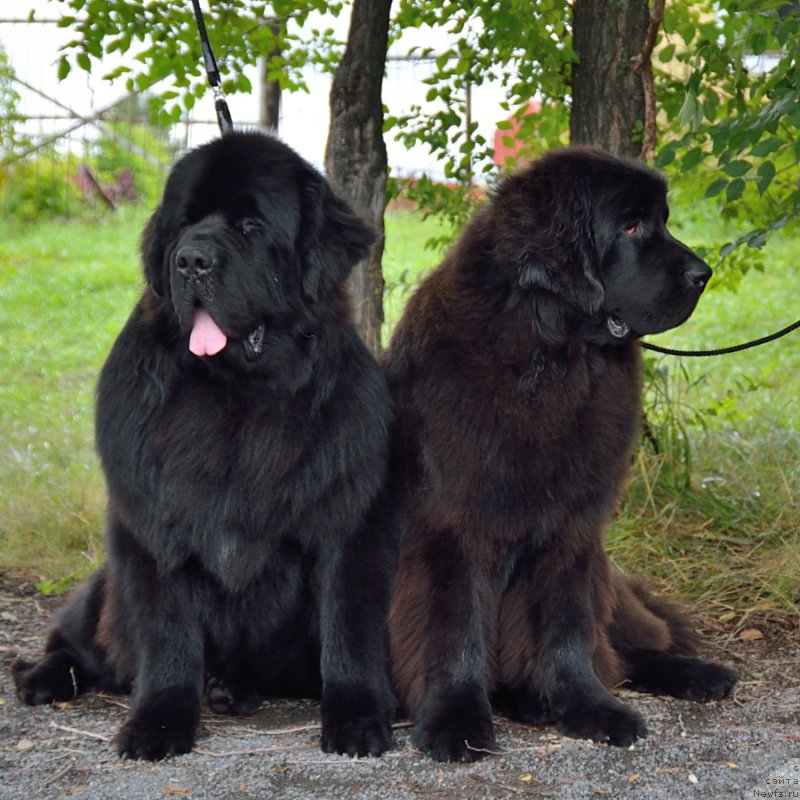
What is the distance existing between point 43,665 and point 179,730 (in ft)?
2.41

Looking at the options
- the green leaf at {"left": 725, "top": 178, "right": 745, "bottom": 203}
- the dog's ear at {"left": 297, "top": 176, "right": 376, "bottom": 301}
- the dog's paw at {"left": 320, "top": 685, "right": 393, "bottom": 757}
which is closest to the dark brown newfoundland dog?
the dog's paw at {"left": 320, "top": 685, "right": 393, "bottom": 757}

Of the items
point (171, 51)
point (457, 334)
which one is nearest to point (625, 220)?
point (457, 334)

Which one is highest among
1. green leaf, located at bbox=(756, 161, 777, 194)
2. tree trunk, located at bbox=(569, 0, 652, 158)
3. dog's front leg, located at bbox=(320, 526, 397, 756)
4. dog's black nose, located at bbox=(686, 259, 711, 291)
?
tree trunk, located at bbox=(569, 0, 652, 158)

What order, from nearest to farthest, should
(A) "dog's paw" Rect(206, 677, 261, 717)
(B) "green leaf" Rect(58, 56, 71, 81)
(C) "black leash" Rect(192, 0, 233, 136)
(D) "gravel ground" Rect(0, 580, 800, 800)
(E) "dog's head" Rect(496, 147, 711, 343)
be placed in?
(D) "gravel ground" Rect(0, 580, 800, 800) → (E) "dog's head" Rect(496, 147, 711, 343) → (A) "dog's paw" Rect(206, 677, 261, 717) → (C) "black leash" Rect(192, 0, 233, 136) → (B) "green leaf" Rect(58, 56, 71, 81)

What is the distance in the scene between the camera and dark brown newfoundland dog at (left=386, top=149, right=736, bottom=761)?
9.39 ft

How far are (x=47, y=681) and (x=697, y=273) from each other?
2.22 metres

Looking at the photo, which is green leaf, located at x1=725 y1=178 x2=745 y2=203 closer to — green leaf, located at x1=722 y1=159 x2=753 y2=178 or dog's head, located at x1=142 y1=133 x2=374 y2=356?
green leaf, located at x1=722 y1=159 x2=753 y2=178

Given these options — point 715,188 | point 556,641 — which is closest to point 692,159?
point 715,188

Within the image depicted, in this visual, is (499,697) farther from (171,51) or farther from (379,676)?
(171,51)

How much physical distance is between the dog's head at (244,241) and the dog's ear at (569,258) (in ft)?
1.71

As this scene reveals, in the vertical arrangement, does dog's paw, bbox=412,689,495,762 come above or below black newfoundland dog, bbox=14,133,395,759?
below

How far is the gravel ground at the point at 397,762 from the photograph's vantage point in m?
2.52

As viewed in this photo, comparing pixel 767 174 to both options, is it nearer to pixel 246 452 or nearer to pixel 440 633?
pixel 440 633

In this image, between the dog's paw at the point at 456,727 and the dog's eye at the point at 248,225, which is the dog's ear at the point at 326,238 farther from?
the dog's paw at the point at 456,727
